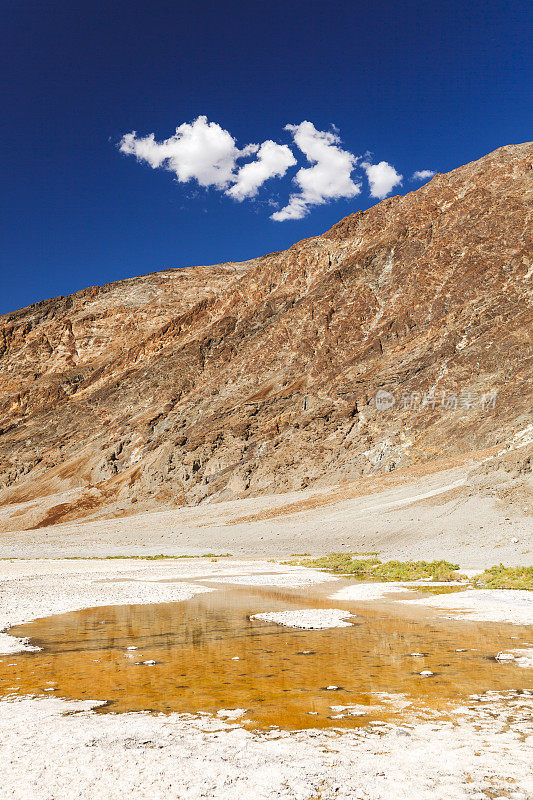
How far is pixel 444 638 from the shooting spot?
10.3 metres

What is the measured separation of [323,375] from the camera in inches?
2844

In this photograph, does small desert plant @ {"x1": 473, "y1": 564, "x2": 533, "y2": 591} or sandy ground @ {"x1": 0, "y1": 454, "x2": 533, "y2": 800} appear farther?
small desert plant @ {"x1": 473, "y1": 564, "x2": 533, "y2": 591}

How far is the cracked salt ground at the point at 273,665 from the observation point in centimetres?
658

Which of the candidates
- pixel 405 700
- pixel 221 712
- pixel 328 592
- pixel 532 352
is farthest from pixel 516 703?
pixel 532 352

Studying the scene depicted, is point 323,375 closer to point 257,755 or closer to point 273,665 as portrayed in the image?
point 273,665

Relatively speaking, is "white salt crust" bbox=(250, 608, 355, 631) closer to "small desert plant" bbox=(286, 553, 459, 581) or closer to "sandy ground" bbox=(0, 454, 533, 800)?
"sandy ground" bbox=(0, 454, 533, 800)

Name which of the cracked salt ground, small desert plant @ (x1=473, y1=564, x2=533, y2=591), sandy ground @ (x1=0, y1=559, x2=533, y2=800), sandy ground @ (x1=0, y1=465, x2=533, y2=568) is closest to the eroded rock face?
sandy ground @ (x1=0, y1=465, x2=533, y2=568)

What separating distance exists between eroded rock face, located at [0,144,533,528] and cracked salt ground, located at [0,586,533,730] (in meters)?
39.0

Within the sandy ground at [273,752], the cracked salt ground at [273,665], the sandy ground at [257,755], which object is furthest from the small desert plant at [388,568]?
the sandy ground at [257,755]

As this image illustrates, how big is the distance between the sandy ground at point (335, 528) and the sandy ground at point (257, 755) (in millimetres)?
19026

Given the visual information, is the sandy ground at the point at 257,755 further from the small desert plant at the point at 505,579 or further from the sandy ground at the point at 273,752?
the small desert plant at the point at 505,579

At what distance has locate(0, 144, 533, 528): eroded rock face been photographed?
59.2 m

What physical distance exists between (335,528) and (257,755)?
34.9m

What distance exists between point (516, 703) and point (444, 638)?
405cm
